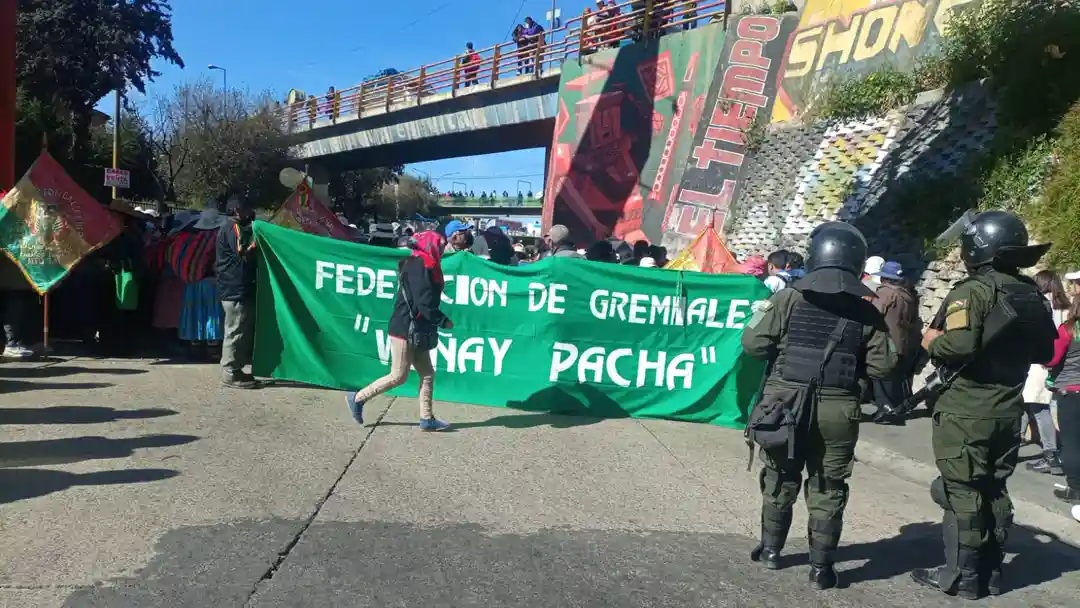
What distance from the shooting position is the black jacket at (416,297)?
626 cm

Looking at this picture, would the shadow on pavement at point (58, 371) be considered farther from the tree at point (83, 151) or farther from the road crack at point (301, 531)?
the tree at point (83, 151)

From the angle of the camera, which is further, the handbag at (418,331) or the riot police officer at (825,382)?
the handbag at (418,331)

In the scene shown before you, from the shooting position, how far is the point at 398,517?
4.60 metres

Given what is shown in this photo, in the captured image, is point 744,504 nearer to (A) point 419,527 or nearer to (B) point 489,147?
(A) point 419,527

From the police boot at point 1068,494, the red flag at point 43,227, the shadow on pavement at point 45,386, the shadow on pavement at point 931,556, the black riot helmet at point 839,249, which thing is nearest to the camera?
the black riot helmet at point 839,249

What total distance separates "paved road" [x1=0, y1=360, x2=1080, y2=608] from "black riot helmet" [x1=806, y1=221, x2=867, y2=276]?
1.62 metres

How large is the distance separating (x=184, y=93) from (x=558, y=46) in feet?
82.6

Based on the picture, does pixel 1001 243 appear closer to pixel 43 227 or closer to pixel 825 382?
pixel 825 382

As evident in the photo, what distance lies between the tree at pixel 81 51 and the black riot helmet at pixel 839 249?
1066 inches

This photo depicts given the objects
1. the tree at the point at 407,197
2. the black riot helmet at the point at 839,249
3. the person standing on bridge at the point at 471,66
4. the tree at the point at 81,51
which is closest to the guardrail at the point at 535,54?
the person standing on bridge at the point at 471,66

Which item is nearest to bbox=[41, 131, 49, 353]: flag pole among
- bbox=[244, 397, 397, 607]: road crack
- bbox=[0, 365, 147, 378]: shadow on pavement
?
bbox=[0, 365, 147, 378]: shadow on pavement

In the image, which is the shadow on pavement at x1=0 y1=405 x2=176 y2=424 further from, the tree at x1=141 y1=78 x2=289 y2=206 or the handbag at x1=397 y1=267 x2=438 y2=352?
the tree at x1=141 y1=78 x2=289 y2=206

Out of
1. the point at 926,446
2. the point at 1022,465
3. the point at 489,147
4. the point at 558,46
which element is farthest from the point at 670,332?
the point at 489,147

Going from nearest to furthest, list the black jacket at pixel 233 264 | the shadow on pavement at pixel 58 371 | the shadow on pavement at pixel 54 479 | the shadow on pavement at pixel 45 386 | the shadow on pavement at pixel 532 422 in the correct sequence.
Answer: the shadow on pavement at pixel 54 479 → the shadow on pavement at pixel 532 422 → the shadow on pavement at pixel 45 386 → the black jacket at pixel 233 264 → the shadow on pavement at pixel 58 371
